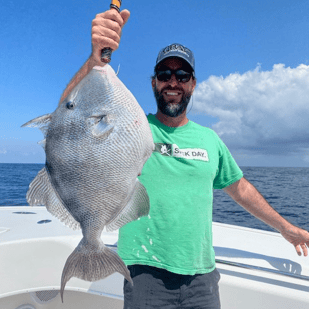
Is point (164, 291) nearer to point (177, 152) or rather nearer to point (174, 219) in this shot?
point (174, 219)

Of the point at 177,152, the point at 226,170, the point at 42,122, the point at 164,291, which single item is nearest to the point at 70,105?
the point at 42,122

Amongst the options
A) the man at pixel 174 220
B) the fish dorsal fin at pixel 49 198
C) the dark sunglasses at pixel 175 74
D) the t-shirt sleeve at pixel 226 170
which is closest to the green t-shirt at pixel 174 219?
the man at pixel 174 220

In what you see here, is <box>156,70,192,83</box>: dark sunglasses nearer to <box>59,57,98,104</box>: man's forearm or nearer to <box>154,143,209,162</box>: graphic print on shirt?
<box>154,143,209,162</box>: graphic print on shirt

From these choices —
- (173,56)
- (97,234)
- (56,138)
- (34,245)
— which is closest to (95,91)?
(56,138)

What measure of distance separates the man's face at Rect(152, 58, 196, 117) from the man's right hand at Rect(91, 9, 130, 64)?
843 millimetres

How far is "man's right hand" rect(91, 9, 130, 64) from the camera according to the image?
1.31m

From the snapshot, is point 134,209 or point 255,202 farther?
point 255,202

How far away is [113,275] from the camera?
3.10 m

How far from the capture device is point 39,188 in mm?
1310

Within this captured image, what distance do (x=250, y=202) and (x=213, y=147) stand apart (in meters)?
0.74

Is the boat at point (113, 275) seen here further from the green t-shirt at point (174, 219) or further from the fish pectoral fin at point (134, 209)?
the fish pectoral fin at point (134, 209)

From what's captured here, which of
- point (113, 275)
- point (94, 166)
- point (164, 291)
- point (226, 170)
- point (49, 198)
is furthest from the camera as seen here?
point (113, 275)

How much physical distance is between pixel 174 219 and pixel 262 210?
110 cm

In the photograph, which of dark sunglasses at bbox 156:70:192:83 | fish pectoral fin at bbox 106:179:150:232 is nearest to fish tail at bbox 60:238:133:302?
fish pectoral fin at bbox 106:179:150:232
